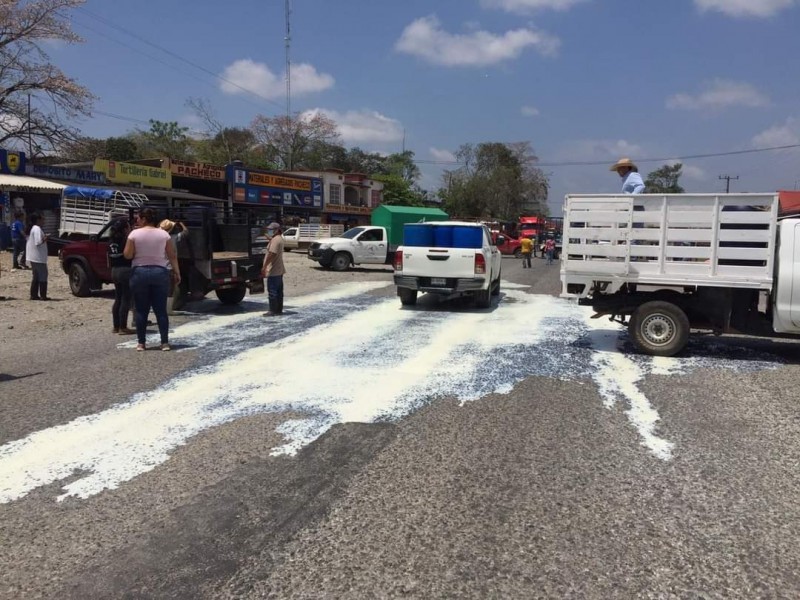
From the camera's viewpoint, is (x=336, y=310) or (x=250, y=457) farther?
(x=336, y=310)

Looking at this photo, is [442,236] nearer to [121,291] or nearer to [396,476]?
[121,291]

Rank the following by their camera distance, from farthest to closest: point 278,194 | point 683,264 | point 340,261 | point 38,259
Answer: point 278,194 → point 340,261 → point 38,259 → point 683,264

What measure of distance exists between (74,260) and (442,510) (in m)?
12.6

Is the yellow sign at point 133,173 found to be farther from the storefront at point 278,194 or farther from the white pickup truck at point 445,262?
the white pickup truck at point 445,262

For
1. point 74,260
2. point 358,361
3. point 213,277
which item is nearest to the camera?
point 358,361

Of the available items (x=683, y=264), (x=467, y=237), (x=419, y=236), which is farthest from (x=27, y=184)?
(x=683, y=264)

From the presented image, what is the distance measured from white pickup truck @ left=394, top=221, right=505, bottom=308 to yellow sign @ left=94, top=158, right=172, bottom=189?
81.4 ft

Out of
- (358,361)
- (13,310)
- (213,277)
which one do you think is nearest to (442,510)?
(358,361)

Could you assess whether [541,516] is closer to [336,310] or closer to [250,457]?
[250,457]

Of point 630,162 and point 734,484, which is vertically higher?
point 630,162

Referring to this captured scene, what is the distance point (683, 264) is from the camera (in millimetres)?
8055

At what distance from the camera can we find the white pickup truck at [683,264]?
760cm

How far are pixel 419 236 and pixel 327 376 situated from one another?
22.8 ft

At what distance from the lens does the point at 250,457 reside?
445 cm
